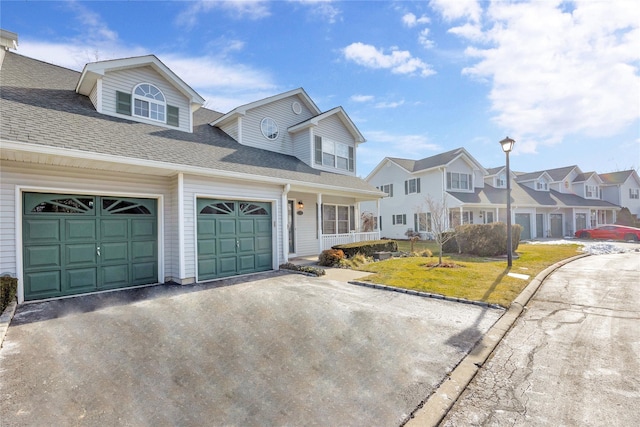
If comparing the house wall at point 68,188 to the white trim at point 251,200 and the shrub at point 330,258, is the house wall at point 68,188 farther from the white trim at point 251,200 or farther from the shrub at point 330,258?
the shrub at point 330,258

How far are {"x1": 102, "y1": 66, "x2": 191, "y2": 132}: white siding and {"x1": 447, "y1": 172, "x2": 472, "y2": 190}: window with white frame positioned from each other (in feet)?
66.4

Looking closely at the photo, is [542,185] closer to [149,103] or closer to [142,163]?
[149,103]

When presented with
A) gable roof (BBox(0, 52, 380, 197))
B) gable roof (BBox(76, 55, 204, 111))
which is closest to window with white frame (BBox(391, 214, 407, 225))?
gable roof (BBox(0, 52, 380, 197))

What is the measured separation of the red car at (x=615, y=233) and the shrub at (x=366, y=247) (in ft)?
66.7

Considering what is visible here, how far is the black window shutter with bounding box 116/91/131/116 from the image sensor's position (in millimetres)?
9797

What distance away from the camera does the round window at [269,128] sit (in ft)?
46.7

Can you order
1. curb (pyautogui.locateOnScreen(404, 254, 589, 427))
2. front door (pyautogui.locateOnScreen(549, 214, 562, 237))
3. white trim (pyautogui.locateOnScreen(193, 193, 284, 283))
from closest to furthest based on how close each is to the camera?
curb (pyautogui.locateOnScreen(404, 254, 589, 427))
white trim (pyautogui.locateOnScreen(193, 193, 284, 283))
front door (pyautogui.locateOnScreen(549, 214, 562, 237))

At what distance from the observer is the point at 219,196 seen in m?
9.54

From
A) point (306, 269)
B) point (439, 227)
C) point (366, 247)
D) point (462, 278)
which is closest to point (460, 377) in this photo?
point (462, 278)

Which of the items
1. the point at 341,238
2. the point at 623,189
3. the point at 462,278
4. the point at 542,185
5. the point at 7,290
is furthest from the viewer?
the point at 623,189

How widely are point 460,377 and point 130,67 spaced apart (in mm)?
12091

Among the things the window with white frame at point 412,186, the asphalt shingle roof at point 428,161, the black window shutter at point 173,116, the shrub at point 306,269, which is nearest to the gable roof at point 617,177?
the asphalt shingle roof at point 428,161

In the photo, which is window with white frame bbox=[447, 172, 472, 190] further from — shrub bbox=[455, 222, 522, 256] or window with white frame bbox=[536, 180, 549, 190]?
window with white frame bbox=[536, 180, 549, 190]

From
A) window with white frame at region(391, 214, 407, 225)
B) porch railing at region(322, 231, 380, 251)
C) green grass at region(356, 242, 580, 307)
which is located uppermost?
window with white frame at region(391, 214, 407, 225)
